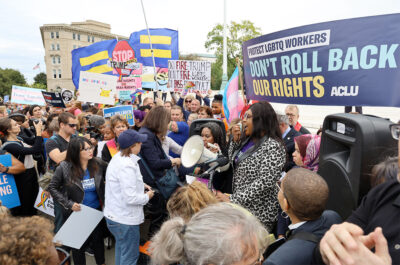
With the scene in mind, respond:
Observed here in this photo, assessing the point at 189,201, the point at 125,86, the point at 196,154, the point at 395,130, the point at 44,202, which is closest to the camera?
the point at 395,130

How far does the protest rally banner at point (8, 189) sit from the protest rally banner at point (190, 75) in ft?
14.8

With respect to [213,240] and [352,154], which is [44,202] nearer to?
[213,240]

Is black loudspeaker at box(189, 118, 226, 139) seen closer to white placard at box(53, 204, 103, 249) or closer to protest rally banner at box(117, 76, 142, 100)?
white placard at box(53, 204, 103, 249)

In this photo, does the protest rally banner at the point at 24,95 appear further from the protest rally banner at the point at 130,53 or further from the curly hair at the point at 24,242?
the curly hair at the point at 24,242

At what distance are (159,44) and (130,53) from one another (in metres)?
1.41

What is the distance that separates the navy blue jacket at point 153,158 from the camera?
313 centimetres

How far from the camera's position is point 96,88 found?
23.5ft

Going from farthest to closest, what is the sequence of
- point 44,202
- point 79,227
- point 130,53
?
point 130,53 → point 44,202 → point 79,227

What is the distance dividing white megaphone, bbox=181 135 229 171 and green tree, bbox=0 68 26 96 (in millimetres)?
63018

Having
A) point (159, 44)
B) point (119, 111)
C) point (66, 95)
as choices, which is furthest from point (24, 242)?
point (159, 44)

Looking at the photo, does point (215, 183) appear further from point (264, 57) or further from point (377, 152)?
point (377, 152)

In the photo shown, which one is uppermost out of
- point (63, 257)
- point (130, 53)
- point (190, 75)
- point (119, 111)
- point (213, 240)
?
point (130, 53)

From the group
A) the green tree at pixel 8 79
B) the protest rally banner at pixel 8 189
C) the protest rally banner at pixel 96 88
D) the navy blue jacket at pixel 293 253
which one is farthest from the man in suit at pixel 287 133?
the green tree at pixel 8 79

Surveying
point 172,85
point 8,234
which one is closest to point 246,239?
point 8,234
